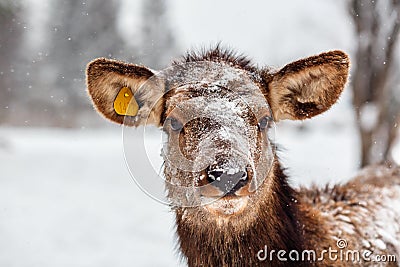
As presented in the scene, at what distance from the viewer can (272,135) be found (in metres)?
3.73

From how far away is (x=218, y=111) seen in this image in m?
3.22

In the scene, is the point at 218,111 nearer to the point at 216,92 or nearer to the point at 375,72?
the point at 216,92

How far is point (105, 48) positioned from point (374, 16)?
14.8m

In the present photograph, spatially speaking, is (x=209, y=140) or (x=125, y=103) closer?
(x=209, y=140)

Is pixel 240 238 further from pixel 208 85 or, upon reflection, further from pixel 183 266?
pixel 208 85

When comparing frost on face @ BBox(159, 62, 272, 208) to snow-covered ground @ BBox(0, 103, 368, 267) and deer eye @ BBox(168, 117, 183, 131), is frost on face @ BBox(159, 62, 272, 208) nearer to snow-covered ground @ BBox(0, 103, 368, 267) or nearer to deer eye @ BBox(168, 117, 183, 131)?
deer eye @ BBox(168, 117, 183, 131)

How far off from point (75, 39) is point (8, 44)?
320cm

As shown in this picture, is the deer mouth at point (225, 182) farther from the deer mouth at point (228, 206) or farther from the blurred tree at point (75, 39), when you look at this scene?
the blurred tree at point (75, 39)

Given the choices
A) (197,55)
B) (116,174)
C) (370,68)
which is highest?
(370,68)

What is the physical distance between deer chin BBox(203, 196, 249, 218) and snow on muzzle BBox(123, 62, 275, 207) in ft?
0.17

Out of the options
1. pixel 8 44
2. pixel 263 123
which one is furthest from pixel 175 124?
pixel 8 44

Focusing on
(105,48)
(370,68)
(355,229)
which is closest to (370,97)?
(370,68)

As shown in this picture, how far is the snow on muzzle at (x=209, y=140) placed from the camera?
9.32 feet

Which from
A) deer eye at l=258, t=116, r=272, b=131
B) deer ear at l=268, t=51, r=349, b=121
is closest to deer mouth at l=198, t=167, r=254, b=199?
deer eye at l=258, t=116, r=272, b=131
